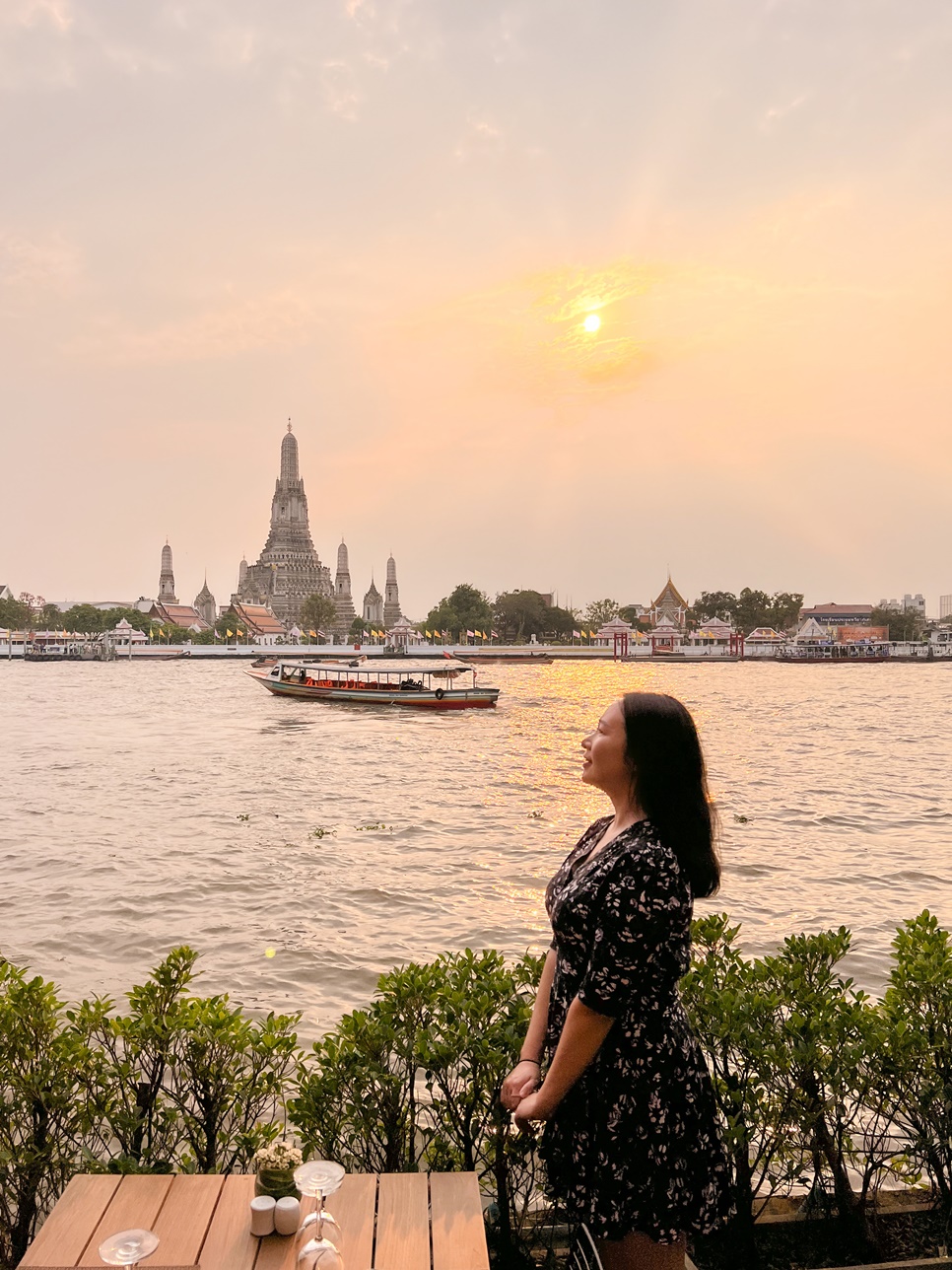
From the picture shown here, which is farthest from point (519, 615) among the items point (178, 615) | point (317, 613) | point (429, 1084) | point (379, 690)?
point (429, 1084)

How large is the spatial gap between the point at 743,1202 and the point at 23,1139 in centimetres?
228

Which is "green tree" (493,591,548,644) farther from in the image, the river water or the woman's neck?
the woman's neck

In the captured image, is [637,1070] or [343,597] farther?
[343,597]

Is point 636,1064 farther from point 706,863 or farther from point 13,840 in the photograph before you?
point 13,840

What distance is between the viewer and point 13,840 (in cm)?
1302

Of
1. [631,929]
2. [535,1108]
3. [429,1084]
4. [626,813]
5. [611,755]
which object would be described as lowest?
[429,1084]

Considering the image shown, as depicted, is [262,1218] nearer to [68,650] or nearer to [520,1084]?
[520,1084]

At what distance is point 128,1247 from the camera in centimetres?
184

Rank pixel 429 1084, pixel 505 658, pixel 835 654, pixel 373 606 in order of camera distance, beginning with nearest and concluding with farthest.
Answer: pixel 429 1084 < pixel 505 658 < pixel 835 654 < pixel 373 606

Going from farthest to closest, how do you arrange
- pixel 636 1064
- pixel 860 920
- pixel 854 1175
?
pixel 860 920 → pixel 854 1175 → pixel 636 1064

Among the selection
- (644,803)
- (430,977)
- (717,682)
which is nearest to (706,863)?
(644,803)

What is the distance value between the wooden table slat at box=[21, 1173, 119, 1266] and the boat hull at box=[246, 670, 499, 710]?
3880cm

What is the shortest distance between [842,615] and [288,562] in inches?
3365

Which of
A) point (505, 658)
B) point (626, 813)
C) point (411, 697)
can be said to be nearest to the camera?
point (626, 813)
